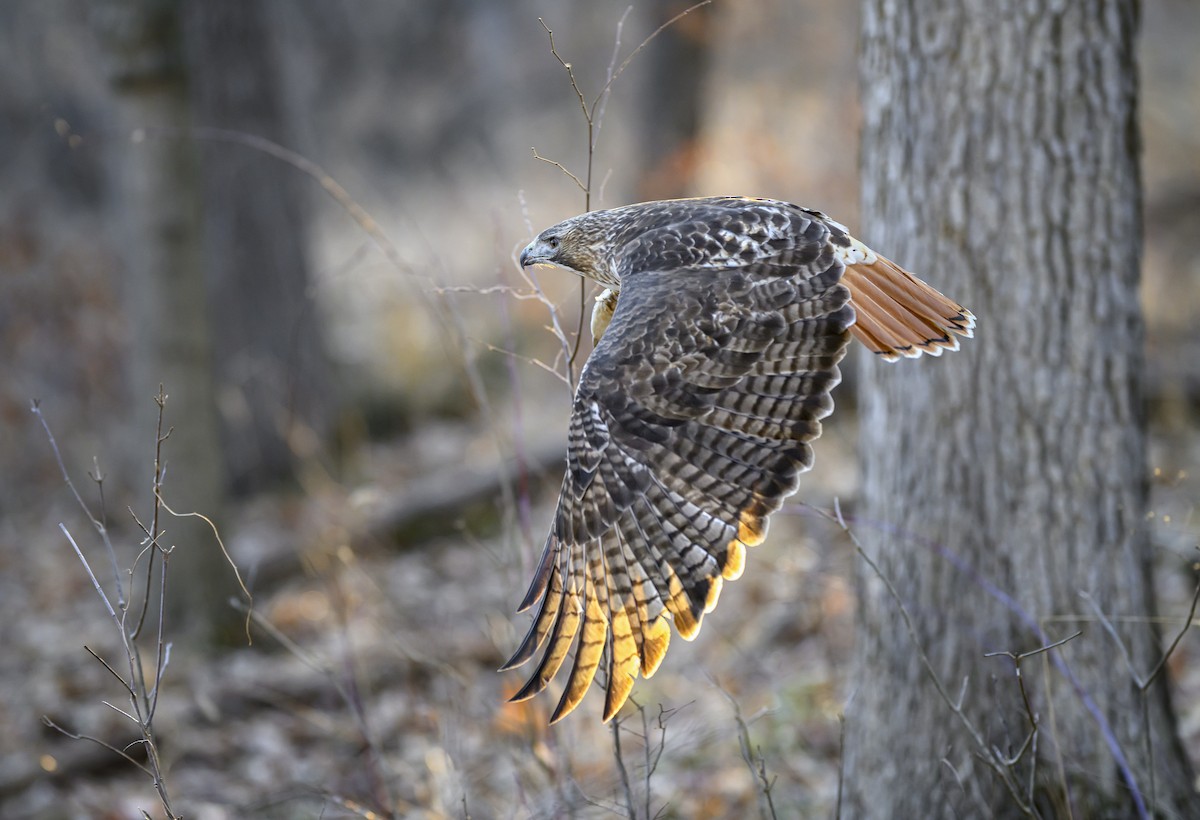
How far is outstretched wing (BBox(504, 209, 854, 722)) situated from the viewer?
8.09ft

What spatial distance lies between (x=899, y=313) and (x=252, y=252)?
6865 millimetres

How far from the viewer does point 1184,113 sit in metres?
11.8

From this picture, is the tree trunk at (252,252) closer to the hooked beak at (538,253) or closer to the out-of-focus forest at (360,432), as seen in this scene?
the out-of-focus forest at (360,432)

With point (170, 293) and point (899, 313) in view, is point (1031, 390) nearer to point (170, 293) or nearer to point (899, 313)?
point (899, 313)

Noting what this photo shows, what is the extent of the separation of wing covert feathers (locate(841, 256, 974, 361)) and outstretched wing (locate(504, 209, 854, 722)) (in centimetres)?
12

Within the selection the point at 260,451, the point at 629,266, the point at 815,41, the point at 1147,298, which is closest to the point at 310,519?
the point at 260,451

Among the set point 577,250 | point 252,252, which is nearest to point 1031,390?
point 577,250

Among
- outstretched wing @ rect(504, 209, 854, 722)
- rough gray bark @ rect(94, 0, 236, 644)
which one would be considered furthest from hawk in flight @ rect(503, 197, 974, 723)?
rough gray bark @ rect(94, 0, 236, 644)

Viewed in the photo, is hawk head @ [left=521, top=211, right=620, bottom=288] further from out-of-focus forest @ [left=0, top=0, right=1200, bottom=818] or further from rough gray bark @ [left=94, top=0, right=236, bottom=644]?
rough gray bark @ [left=94, top=0, right=236, bottom=644]

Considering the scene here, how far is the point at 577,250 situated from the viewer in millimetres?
3264

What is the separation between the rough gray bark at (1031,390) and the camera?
3.05 metres

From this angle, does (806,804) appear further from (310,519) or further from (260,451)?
(260,451)

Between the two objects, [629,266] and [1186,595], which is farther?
[1186,595]

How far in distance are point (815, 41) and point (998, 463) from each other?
11.1 meters
